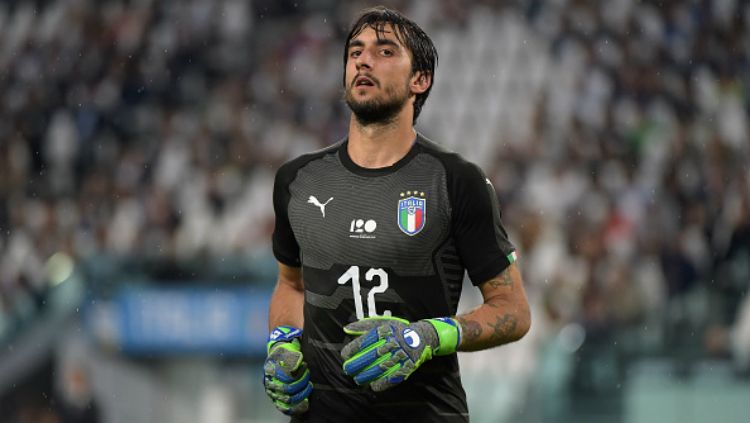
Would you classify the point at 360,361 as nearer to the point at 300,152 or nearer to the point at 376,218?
the point at 376,218

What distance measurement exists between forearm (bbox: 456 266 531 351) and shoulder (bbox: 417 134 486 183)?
A: 1.05 ft

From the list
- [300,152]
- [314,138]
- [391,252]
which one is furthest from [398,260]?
[314,138]

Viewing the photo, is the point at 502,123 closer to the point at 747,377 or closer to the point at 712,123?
the point at 712,123

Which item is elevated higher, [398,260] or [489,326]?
[398,260]

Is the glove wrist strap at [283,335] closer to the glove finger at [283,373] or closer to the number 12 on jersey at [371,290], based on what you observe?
the glove finger at [283,373]

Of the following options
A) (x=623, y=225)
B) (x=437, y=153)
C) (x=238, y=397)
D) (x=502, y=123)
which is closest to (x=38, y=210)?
(x=238, y=397)

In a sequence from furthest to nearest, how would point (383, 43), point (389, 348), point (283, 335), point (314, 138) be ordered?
point (314, 138) → point (283, 335) → point (383, 43) → point (389, 348)

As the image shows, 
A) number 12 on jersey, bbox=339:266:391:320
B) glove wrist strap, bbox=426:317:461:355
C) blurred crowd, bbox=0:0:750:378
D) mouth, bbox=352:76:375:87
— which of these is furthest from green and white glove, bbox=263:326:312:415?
blurred crowd, bbox=0:0:750:378

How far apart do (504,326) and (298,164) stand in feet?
2.92

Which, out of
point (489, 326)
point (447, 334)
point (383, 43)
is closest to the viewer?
point (447, 334)

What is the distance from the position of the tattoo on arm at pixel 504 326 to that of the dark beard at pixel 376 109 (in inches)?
28.1

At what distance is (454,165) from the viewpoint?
12.7 feet

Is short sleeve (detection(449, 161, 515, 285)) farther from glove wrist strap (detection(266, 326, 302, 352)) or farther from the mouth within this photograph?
glove wrist strap (detection(266, 326, 302, 352))

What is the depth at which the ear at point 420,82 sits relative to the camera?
396 centimetres
